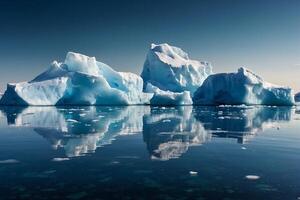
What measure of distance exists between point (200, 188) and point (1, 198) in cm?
307

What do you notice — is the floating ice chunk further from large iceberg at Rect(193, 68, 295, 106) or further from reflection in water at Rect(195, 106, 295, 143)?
reflection in water at Rect(195, 106, 295, 143)

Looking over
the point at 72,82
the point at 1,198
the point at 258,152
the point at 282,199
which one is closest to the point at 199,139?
the point at 258,152

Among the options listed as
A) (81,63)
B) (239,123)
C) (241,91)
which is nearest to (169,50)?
(241,91)

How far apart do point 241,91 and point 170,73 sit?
50.2 feet

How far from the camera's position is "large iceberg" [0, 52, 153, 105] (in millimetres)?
38781

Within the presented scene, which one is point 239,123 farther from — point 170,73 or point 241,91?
point 170,73

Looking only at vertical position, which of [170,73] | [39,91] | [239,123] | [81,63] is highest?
[170,73]

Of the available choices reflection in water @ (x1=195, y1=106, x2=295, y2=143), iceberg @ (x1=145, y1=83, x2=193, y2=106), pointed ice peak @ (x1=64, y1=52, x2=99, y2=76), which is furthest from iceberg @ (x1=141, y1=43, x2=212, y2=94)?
reflection in water @ (x1=195, y1=106, x2=295, y2=143)

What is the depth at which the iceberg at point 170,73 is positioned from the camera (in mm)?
55031

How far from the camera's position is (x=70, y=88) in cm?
3966

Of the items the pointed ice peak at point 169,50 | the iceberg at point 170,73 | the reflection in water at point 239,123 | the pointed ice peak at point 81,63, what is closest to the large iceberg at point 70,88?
the pointed ice peak at point 81,63

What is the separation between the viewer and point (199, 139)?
12.4 m

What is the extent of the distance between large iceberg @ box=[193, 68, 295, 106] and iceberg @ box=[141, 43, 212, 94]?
8.32 metres

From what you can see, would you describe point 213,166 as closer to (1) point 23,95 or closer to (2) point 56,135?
(2) point 56,135
